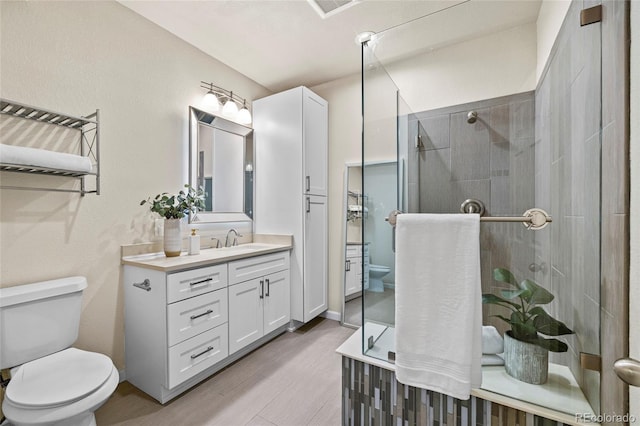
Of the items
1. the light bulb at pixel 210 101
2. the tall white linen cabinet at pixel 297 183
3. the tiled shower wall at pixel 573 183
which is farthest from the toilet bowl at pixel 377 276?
the light bulb at pixel 210 101

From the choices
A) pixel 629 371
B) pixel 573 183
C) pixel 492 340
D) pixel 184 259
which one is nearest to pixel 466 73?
pixel 573 183

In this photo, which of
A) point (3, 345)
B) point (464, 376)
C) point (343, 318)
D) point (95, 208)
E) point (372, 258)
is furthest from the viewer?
point (343, 318)

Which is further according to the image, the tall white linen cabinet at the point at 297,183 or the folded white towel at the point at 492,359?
the tall white linen cabinet at the point at 297,183

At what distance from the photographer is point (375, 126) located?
4.89 feet

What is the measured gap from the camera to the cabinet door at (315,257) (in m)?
2.75

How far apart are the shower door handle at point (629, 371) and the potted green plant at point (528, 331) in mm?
640

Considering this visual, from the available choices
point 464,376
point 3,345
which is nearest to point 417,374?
point 464,376

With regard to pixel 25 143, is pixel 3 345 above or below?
below

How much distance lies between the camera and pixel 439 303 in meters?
1.05

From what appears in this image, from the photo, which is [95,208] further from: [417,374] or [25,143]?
[417,374]

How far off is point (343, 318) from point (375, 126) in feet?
7.17

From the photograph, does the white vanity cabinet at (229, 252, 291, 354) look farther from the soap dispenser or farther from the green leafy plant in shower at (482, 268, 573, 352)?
the green leafy plant in shower at (482, 268, 573, 352)

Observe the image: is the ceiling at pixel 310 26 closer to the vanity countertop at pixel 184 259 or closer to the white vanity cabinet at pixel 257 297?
the vanity countertop at pixel 184 259
